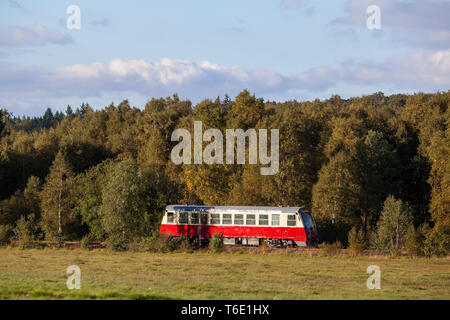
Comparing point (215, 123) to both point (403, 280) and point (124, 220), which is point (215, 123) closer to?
point (124, 220)

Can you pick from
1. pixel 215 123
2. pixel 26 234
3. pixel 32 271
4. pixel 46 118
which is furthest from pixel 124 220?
pixel 46 118

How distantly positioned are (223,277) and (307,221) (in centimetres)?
1682

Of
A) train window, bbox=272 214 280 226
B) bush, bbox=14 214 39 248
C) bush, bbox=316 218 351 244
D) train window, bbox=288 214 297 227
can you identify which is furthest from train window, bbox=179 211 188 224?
bush, bbox=14 214 39 248

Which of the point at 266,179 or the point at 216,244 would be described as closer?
the point at 216,244

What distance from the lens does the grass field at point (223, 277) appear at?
60.3ft

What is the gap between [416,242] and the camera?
35.6 metres

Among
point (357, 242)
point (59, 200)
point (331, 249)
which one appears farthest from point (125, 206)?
point (357, 242)

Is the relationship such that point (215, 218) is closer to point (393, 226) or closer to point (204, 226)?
point (204, 226)

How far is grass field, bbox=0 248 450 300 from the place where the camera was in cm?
1838

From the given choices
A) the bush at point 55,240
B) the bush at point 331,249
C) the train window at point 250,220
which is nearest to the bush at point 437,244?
the bush at point 331,249

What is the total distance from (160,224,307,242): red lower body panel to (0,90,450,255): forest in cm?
149

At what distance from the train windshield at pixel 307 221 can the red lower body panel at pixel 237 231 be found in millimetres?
531

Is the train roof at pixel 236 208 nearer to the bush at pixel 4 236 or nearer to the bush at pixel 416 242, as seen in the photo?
the bush at pixel 416 242

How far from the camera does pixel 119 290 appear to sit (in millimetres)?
18781
